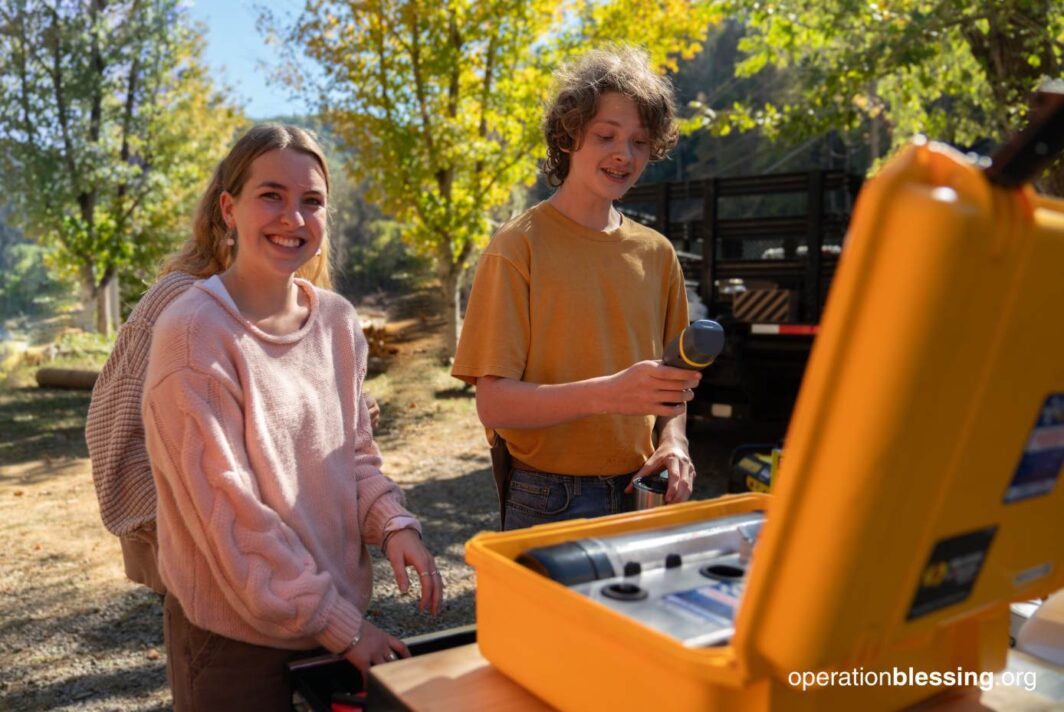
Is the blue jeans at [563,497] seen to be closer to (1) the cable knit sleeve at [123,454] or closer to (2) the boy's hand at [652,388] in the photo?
(2) the boy's hand at [652,388]

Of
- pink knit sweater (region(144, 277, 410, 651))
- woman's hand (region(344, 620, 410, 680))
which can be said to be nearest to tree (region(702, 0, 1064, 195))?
pink knit sweater (region(144, 277, 410, 651))

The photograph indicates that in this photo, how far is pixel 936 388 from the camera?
0.69m

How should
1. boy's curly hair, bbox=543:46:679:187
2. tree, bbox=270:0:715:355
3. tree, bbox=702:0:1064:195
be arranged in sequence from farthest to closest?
tree, bbox=270:0:715:355
tree, bbox=702:0:1064:195
boy's curly hair, bbox=543:46:679:187

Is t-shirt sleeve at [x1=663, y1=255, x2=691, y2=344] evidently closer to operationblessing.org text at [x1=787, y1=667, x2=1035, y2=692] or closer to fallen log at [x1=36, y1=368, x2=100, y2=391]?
operationblessing.org text at [x1=787, y1=667, x2=1035, y2=692]

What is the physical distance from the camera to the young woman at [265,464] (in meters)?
1.50

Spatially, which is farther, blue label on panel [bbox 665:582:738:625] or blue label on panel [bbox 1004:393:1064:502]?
blue label on panel [bbox 665:582:738:625]

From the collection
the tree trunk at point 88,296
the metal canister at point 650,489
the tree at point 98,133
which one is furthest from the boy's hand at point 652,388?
the tree trunk at point 88,296

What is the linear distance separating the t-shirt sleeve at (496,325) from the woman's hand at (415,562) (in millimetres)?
363

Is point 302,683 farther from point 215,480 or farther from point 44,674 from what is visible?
point 44,674

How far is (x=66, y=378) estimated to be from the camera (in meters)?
12.7

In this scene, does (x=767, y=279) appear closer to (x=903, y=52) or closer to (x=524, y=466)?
(x=903, y=52)

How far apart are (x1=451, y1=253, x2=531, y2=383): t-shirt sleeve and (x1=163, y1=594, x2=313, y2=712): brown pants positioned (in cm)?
66

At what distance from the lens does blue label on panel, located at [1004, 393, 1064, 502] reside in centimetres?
81

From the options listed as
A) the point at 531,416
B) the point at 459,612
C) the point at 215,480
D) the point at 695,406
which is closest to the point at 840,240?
the point at 695,406
